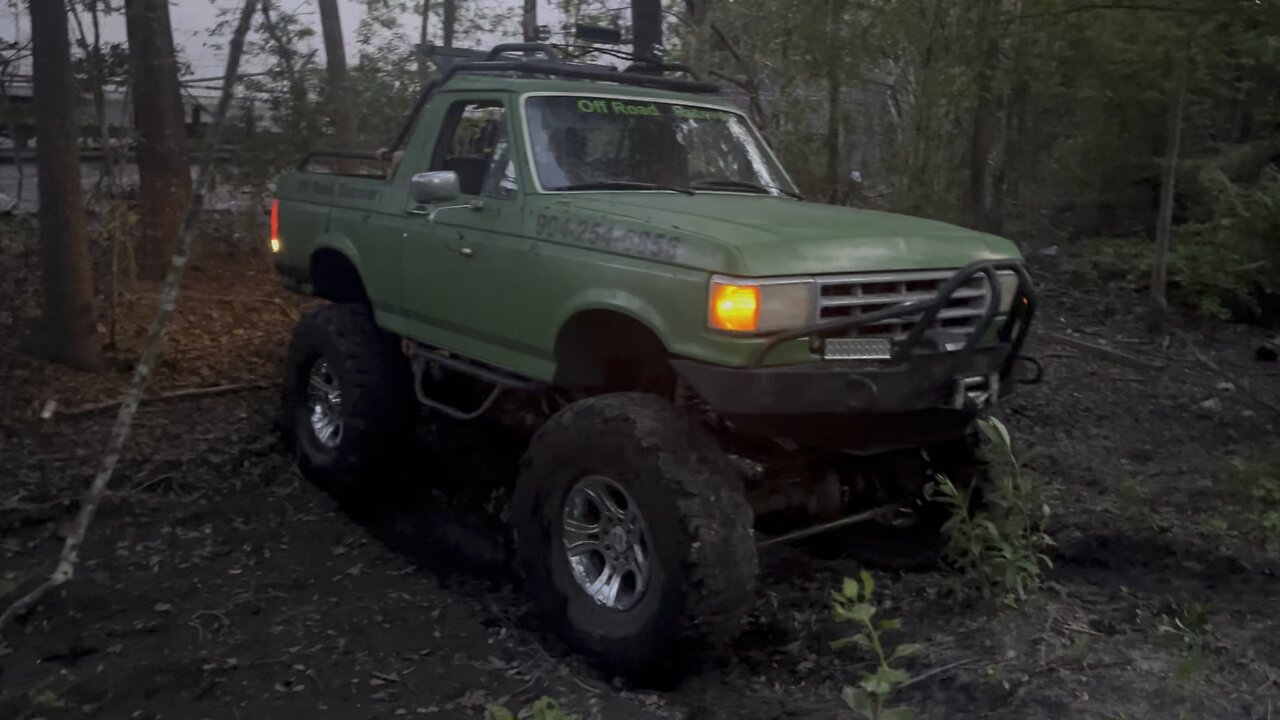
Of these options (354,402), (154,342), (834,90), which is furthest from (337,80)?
(154,342)

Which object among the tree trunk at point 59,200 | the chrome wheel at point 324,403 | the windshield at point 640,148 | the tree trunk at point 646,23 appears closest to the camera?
the windshield at point 640,148

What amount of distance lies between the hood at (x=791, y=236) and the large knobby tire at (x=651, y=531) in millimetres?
708

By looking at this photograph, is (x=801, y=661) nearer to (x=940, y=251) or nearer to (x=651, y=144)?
(x=940, y=251)

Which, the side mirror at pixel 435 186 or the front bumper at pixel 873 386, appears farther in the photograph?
the side mirror at pixel 435 186

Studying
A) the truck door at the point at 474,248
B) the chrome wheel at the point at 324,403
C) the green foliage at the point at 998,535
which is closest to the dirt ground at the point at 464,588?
the green foliage at the point at 998,535

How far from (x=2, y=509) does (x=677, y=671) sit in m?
4.02

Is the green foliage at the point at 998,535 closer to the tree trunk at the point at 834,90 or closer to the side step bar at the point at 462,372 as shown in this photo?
the side step bar at the point at 462,372

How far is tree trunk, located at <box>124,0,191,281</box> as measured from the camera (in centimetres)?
1039

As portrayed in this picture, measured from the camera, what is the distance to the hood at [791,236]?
168 inches

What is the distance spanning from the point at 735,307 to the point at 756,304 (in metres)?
0.08

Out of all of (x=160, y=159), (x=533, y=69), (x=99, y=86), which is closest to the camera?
(x=533, y=69)

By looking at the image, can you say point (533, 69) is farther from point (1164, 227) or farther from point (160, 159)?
point (1164, 227)

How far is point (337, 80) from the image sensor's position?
1207 cm

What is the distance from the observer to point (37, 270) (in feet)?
34.0
